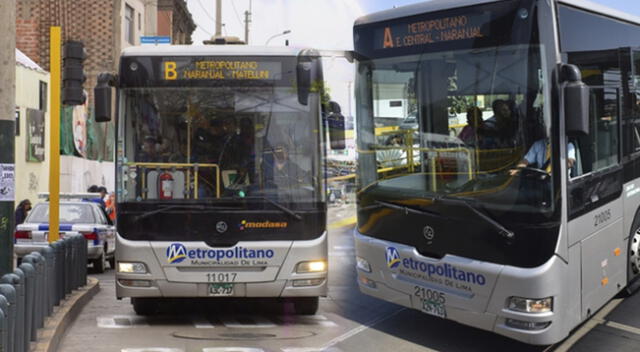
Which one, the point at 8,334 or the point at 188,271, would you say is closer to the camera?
the point at 8,334

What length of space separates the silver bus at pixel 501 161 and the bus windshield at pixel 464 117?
13mm

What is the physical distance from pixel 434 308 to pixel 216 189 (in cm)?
288

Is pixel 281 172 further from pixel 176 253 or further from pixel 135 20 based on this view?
pixel 135 20

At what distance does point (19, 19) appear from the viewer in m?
38.2

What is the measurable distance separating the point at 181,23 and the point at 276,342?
47089 mm

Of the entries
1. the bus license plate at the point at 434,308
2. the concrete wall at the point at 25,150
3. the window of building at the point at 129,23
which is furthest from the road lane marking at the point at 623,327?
the window of building at the point at 129,23

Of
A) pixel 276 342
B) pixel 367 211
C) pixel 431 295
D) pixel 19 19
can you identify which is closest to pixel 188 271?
pixel 276 342

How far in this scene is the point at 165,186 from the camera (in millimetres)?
9586

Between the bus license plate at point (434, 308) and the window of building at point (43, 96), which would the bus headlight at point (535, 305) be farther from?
the window of building at point (43, 96)

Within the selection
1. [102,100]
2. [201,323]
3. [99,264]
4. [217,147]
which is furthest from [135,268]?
[99,264]

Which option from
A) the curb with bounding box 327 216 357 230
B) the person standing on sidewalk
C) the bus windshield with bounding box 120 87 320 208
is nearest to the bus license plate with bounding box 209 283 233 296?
the bus windshield with bounding box 120 87 320 208

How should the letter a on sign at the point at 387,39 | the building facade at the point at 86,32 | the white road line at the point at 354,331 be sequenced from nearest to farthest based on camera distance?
the letter a on sign at the point at 387,39
the white road line at the point at 354,331
the building facade at the point at 86,32

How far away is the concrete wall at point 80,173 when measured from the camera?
33562 mm

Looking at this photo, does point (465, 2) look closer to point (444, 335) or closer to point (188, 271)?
point (444, 335)
